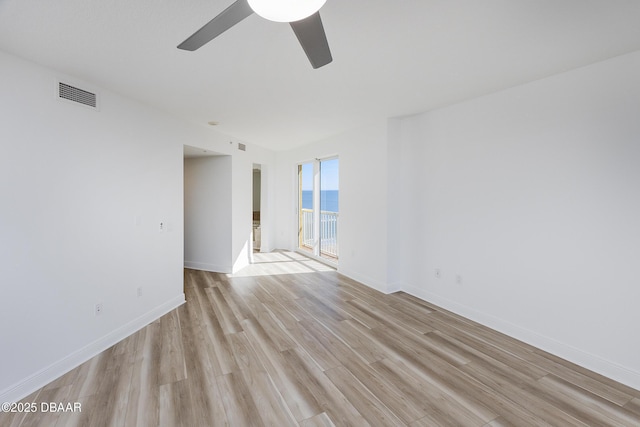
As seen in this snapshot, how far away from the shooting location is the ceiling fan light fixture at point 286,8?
1032 mm

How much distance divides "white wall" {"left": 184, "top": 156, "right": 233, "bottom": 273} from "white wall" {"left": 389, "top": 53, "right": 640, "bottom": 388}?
327 cm

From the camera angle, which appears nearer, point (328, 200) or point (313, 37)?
point (313, 37)

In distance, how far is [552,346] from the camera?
2.46 m

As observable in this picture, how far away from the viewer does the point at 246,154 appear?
17.1 ft

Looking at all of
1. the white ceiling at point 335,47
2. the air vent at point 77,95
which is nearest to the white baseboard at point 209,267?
the white ceiling at point 335,47

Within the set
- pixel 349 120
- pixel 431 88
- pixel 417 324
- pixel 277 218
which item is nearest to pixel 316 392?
pixel 417 324

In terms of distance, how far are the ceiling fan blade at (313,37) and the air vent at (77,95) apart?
86.2 inches

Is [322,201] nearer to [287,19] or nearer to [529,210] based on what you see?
[529,210]

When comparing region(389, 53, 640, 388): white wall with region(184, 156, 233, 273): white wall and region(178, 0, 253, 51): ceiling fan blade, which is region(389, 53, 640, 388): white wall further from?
region(184, 156, 233, 273): white wall

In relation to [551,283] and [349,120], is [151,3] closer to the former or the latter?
[349,120]

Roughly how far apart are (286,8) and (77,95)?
235cm

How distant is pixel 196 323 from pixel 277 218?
387cm

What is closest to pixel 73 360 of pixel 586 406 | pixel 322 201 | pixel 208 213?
pixel 208 213

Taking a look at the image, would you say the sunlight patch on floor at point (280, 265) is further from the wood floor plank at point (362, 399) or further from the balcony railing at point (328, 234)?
the wood floor plank at point (362, 399)
